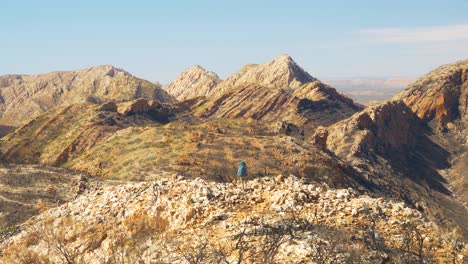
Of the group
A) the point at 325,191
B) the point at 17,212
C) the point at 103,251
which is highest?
the point at 325,191

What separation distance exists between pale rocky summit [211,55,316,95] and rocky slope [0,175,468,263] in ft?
443

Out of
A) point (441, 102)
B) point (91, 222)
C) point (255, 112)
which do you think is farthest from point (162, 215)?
point (441, 102)

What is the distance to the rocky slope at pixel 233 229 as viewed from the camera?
691 inches

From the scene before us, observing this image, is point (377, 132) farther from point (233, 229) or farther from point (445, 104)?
point (233, 229)

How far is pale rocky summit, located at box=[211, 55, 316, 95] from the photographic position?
162 m

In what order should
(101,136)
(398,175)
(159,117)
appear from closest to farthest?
1. (101,136)
2. (398,175)
3. (159,117)

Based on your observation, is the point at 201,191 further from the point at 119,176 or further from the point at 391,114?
the point at 391,114

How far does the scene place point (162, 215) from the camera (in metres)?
21.9

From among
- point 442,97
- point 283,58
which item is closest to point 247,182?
point 442,97

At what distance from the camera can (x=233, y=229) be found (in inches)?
760

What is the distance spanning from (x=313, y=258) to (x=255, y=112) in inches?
3630

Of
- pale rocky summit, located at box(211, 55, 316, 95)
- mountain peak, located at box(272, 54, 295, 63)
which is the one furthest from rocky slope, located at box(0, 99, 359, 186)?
mountain peak, located at box(272, 54, 295, 63)

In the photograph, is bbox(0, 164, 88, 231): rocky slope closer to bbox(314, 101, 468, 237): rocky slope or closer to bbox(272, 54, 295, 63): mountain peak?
bbox(314, 101, 468, 237): rocky slope

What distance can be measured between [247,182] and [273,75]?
475ft
